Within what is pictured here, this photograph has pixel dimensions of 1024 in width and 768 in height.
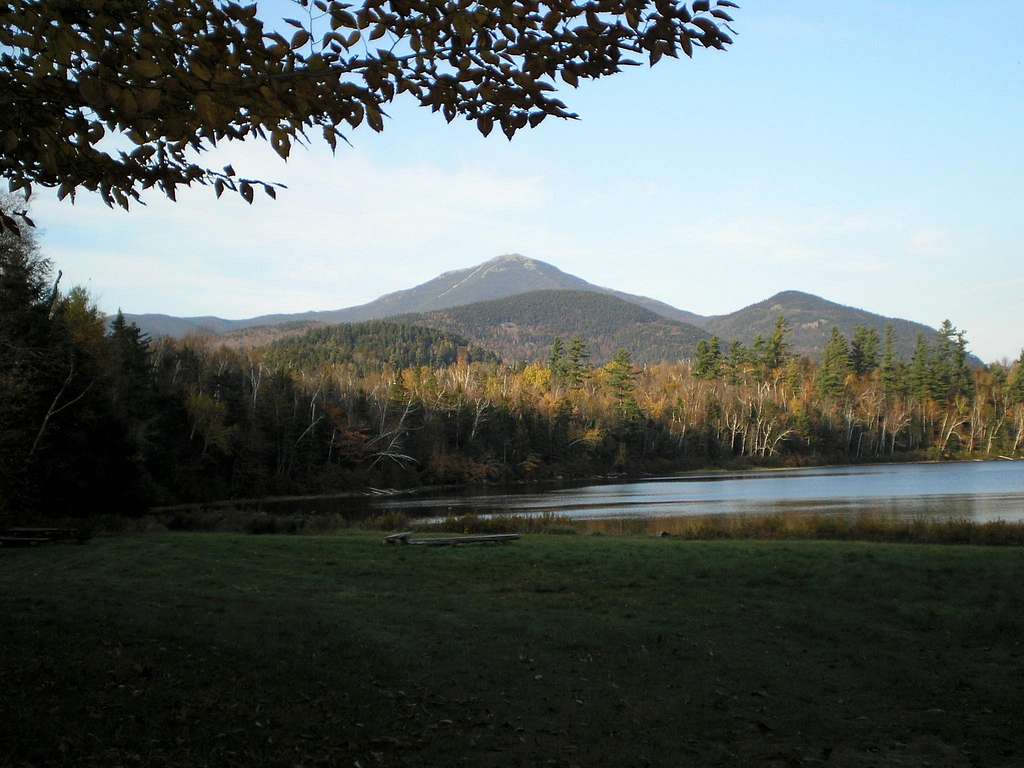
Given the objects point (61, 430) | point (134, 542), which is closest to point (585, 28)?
point (134, 542)

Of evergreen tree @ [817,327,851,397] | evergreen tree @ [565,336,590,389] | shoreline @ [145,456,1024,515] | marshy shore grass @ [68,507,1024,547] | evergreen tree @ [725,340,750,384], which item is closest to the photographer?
marshy shore grass @ [68,507,1024,547]

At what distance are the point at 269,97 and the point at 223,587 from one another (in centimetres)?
1046

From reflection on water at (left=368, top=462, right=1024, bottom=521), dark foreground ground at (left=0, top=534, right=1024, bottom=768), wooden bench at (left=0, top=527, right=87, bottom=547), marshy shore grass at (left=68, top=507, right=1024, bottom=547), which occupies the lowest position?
reflection on water at (left=368, top=462, right=1024, bottom=521)

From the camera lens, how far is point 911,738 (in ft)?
24.6

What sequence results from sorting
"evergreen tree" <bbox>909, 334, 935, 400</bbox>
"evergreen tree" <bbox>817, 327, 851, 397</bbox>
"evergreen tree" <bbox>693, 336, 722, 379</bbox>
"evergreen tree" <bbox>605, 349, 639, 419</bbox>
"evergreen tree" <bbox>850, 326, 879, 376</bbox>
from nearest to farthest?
1. "evergreen tree" <bbox>605, 349, 639, 419</bbox>
2. "evergreen tree" <bbox>909, 334, 935, 400</bbox>
3. "evergreen tree" <bbox>817, 327, 851, 397</bbox>
4. "evergreen tree" <bbox>693, 336, 722, 379</bbox>
5. "evergreen tree" <bbox>850, 326, 879, 376</bbox>

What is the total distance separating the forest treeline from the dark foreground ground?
1294cm

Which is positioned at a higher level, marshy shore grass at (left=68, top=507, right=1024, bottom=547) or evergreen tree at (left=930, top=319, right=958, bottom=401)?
Answer: evergreen tree at (left=930, top=319, right=958, bottom=401)

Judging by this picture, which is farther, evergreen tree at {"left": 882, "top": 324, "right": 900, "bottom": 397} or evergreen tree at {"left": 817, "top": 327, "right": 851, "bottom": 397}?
evergreen tree at {"left": 882, "top": 324, "right": 900, "bottom": 397}

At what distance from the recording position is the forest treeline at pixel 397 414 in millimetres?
30078

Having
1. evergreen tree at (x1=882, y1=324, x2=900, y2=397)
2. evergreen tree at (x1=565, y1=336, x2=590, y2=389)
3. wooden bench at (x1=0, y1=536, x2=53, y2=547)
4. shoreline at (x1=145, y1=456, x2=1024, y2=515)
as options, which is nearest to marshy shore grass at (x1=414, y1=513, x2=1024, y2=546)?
wooden bench at (x1=0, y1=536, x2=53, y2=547)

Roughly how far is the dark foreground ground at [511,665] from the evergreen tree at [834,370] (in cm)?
11724

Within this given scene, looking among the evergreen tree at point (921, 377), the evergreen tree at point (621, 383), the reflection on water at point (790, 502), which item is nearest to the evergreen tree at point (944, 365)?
the evergreen tree at point (921, 377)

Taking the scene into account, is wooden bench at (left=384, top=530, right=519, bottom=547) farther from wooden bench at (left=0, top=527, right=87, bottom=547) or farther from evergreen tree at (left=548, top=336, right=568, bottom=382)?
evergreen tree at (left=548, top=336, right=568, bottom=382)

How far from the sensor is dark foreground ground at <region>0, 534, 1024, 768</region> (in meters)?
6.48
